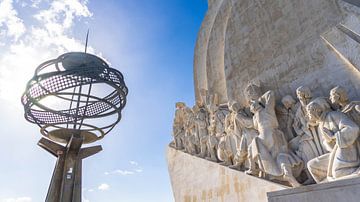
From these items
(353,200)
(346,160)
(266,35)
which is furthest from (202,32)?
(353,200)

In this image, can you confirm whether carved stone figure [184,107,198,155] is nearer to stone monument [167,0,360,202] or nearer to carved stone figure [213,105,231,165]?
stone monument [167,0,360,202]

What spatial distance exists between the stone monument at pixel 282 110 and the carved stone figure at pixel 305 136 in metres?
0.01

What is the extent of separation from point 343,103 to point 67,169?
252 inches

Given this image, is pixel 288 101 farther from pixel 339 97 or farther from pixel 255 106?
pixel 339 97

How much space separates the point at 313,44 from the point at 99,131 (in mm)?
5890

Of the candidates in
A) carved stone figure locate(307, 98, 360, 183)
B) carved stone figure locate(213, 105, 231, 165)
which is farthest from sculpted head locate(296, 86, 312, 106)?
carved stone figure locate(213, 105, 231, 165)

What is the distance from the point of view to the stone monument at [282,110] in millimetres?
3254

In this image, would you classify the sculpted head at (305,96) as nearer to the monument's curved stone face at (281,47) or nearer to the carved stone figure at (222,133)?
the monument's curved stone face at (281,47)

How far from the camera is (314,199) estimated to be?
9.30 feet

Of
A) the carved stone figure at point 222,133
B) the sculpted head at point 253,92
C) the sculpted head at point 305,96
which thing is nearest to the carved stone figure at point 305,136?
the sculpted head at point 305,96

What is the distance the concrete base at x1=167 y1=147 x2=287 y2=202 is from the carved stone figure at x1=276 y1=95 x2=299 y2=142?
815 millimetres

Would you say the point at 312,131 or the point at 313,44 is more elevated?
the point at 313,44

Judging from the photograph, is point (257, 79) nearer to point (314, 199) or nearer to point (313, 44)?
point (313, 44)

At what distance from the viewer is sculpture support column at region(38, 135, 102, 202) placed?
21.8 feet
